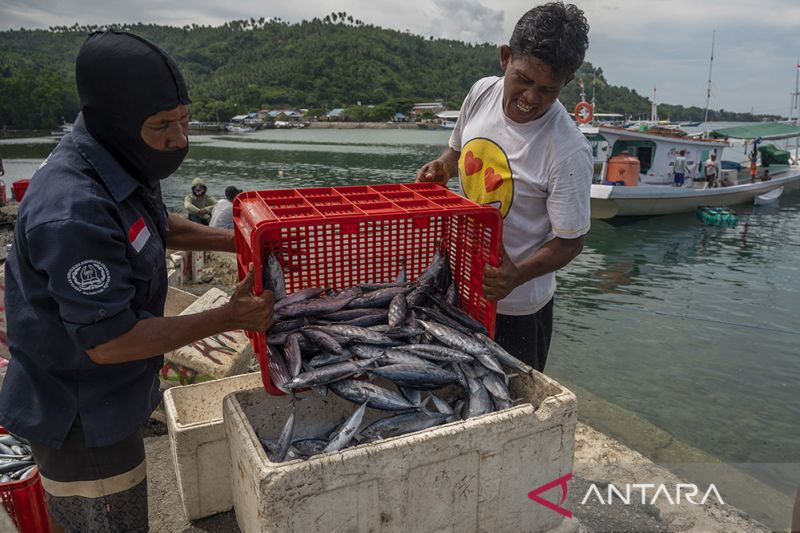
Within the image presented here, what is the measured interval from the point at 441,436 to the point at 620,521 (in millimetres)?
2008

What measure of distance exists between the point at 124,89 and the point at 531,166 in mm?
1956

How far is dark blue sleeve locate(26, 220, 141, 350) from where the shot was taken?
168 centimetres

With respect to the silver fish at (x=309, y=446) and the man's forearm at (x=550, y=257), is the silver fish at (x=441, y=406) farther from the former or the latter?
the man's forearm at (x=550, y=257)

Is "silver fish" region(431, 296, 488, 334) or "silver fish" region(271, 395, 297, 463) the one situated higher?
"silver fish" region(431, 296, 488, 334)

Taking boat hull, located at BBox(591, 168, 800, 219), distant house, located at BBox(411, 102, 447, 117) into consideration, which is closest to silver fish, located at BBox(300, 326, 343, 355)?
boat hull, located at BBox(591, 168, 800, 219)

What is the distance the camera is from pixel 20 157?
164 ft

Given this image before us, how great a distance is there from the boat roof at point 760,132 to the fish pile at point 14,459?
1370 inches

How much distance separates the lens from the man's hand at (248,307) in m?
2.11

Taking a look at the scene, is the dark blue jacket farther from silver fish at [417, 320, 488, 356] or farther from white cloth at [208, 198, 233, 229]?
white cloth at [208, 198, 233, 229]

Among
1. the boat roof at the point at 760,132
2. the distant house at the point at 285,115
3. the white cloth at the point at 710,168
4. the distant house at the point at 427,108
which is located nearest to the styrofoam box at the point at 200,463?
the white cloth at the point at 710,168

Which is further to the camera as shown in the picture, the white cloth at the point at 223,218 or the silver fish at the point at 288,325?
the white cloth at the point at 223,218

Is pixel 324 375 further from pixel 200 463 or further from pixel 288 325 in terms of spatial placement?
pixel 200 463

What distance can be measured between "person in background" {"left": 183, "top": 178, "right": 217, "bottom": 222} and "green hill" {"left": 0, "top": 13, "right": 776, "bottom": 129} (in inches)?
4731

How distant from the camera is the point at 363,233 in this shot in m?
2.96
